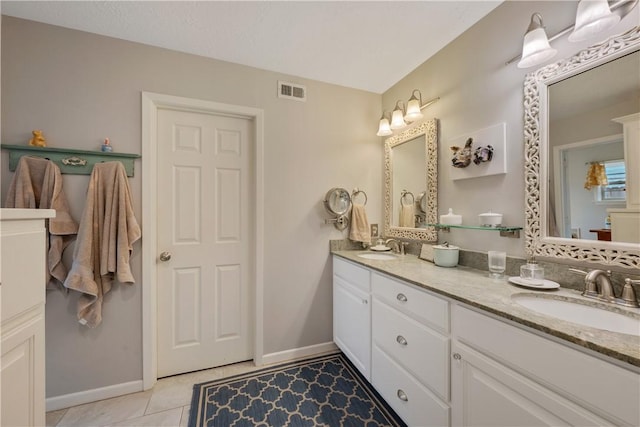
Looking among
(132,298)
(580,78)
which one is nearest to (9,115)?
(132,298)

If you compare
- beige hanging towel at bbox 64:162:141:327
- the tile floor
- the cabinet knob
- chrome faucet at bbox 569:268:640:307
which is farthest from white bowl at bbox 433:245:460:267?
beige hanging towel at bbox 64:162:141:327

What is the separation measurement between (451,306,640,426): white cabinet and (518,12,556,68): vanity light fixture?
1213mm

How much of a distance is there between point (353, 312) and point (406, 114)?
→ 1.60m

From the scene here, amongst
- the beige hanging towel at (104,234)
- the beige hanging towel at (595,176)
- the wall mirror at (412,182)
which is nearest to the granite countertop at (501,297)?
the wall mirror at (412,182)

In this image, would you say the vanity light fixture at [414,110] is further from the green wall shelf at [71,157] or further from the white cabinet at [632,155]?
the green wall shelf at [71,157]

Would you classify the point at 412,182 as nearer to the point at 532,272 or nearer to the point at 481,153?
the point at 481,153

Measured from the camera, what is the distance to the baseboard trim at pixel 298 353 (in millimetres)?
2080

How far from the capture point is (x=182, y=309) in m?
1.93

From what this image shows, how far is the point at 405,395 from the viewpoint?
136 cm

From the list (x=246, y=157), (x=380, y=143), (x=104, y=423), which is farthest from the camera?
(x=380, y=143)

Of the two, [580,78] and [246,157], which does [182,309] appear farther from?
[580,78]

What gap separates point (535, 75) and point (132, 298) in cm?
275

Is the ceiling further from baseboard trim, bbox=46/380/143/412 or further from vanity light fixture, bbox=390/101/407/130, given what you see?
baseboard trim, bbox=46/380/143/412

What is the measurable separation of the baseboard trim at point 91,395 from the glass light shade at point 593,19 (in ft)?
10.1
